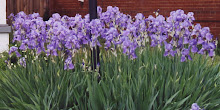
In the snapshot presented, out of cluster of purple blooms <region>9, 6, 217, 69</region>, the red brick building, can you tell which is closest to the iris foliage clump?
cluster of purple blooms <region>9, 6, 217, 69</region>

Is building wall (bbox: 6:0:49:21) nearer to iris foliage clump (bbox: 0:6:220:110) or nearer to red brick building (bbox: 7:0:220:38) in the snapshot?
red brick building (bbox: 7:0:220:38)

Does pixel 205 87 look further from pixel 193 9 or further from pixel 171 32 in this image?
pixel 193 9

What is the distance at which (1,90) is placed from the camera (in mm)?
3883

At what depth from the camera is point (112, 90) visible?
11.0 ft

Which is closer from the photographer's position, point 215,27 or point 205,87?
point 205,87

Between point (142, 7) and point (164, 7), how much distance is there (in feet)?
2.43

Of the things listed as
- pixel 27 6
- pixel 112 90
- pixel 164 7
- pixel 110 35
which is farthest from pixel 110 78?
pixel 164 7

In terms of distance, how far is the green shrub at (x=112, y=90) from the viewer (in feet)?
10.5

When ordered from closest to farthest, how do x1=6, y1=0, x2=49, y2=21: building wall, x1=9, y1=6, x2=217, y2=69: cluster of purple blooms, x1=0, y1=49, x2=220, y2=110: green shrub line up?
1. x1=0, y1=49, x2=220, y2=110: green shrub
2. x1=9, y1=6, x2=217, y2=69: cluster of purple blooms
3. x1=6, y1=0, x2=49, y2=21: building wall

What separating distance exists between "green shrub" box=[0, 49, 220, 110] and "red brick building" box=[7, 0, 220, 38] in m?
7.07

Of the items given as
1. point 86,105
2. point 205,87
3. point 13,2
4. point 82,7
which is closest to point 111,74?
point 86,105

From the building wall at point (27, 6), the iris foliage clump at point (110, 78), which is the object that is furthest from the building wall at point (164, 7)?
the iris foliage clump at point (110, 78)

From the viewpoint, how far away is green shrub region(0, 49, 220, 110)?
10.5 ft

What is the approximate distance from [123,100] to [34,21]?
1446 mm
